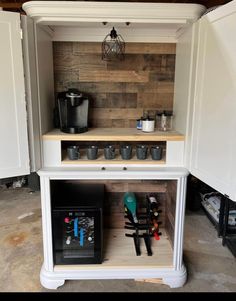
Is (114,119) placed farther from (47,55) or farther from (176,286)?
(176,286)

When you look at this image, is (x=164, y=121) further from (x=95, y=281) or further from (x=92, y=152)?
(x=95, y=281)

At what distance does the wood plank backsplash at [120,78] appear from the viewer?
5.82 ft

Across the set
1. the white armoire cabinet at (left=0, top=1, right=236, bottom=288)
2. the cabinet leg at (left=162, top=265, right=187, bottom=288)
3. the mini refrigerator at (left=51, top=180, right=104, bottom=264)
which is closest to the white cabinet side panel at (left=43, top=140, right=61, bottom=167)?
the white armoire cabinet at (left=0, top=1, right=236, bottom=288)

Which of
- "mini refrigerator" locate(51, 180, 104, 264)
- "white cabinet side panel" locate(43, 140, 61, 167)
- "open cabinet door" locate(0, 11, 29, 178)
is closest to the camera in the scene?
"open cabinet door" locate(0, 11, 29, 178)

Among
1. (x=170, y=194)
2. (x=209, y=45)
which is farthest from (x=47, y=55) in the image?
(x=170, y=194)

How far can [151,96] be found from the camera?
1.85m

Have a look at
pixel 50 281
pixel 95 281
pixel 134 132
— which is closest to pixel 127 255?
pixel 95 281

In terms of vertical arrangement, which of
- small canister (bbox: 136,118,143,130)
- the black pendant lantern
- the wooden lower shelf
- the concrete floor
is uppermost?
the black pendant lantern

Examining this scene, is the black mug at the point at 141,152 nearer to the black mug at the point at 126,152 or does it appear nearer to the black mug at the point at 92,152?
the black mug at the point at 126,152

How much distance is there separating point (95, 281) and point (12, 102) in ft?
4.34

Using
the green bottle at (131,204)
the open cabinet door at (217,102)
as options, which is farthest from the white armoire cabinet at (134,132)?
the green bottle at (131,204)

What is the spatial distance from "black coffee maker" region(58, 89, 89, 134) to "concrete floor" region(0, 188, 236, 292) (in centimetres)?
107

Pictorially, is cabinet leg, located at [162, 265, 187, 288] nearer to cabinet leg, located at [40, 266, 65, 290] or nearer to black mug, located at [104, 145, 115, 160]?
cabinet leg, located at [40, 266, 65, 290]

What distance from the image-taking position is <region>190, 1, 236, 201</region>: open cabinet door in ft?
3.74
